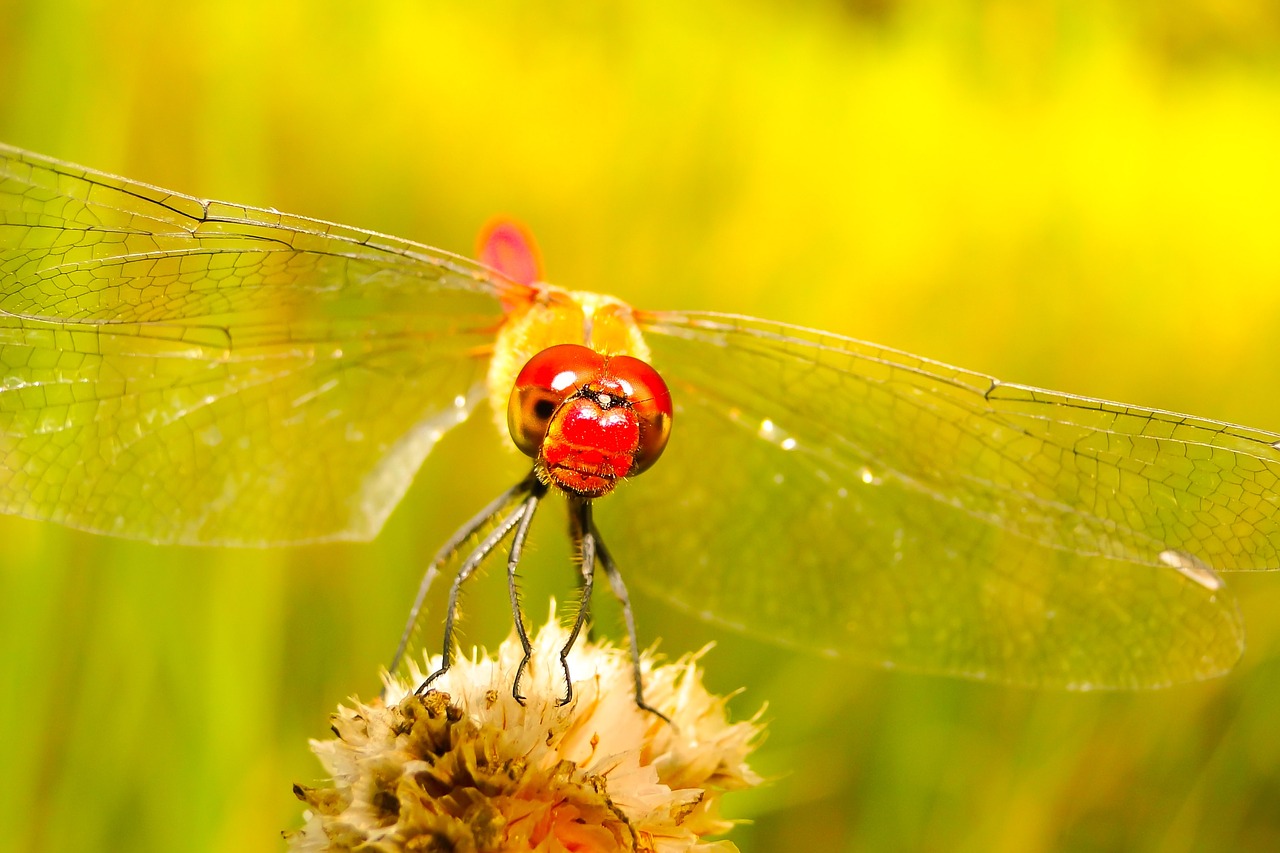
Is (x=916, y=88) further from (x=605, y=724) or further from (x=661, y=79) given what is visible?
(x=605, y=724)

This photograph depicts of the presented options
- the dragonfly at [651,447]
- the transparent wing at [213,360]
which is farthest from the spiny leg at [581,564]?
the transparent wing at [213,360]

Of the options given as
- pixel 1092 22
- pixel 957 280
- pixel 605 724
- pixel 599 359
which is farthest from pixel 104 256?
pixel 1092 22

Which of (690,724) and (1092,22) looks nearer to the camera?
(690,724)

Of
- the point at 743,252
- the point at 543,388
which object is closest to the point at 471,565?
the point at 543,388

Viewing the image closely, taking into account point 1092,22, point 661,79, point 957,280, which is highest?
point 1092,22

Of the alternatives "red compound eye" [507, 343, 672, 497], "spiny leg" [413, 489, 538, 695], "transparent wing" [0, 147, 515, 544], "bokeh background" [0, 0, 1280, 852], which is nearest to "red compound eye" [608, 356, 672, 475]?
"red compound eye" [507, 343, 672, 497]

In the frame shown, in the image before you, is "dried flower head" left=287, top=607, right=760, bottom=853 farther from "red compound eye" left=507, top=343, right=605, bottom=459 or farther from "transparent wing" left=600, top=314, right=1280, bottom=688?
"transparent wing" left=600, top=314, right=1280, bottom=688
